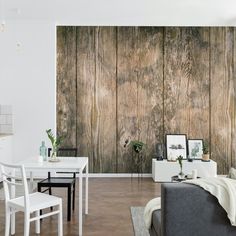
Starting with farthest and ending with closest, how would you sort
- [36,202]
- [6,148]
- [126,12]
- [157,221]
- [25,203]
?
[6,148] < [126,12] < [36,202] < [25,203] < [157,221]

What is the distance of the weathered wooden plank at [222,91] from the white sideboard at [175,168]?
0.72 m

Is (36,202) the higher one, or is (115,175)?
(36,202)

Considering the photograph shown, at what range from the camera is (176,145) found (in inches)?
257

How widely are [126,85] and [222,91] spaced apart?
75.3 inches

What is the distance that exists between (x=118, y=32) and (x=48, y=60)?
151cm

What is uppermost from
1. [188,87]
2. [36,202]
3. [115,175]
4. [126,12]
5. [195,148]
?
[126,12]

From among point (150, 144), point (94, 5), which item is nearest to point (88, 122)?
point (150, 144)

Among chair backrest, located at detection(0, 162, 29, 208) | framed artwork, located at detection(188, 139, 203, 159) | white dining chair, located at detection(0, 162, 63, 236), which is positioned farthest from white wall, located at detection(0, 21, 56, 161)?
white dining chair, located at detection(0, 162, 63, 236)

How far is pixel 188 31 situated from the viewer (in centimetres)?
672

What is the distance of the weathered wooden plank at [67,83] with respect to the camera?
6.65 m

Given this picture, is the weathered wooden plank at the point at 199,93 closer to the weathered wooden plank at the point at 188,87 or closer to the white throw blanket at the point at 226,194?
the weathered wooden plank at the point at 188,87

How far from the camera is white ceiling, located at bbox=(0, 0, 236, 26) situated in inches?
207

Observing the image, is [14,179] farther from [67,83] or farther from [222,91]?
[222,91]

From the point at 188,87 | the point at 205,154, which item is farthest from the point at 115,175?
the point at 188,87
